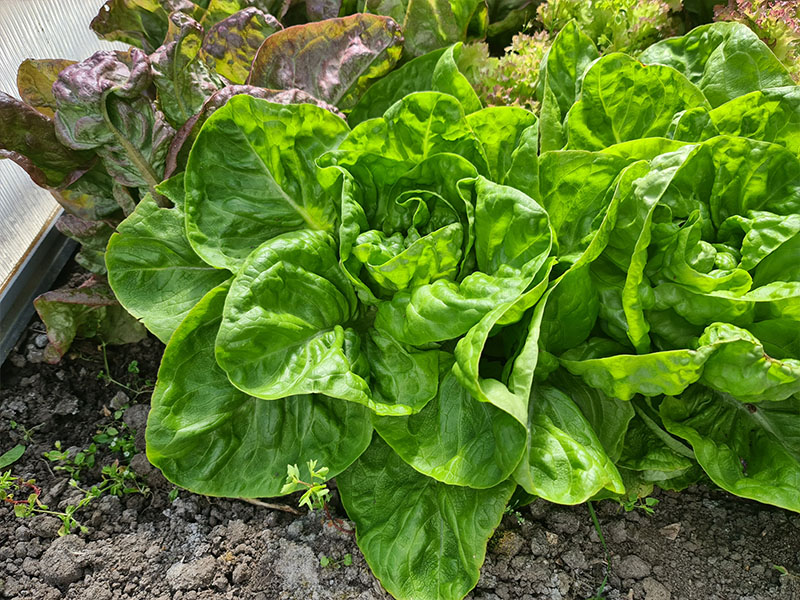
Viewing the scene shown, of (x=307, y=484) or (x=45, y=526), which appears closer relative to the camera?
(x=307, y=484)

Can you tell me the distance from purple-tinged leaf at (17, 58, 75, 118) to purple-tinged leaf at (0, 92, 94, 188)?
22 cm

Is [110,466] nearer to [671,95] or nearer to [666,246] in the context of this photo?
[666,246]

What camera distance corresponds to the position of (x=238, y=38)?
2109 millimetres

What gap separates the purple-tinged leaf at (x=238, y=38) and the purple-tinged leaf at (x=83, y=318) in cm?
84

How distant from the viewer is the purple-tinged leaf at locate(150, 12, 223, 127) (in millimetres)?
1877

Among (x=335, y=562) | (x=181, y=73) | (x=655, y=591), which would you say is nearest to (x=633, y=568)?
(x=655, y=591)

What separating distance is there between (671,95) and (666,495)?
1.16 meters

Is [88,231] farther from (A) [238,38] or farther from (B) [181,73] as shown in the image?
(A) [238,38]

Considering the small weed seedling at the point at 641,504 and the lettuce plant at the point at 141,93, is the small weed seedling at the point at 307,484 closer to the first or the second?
the small weed seedling at the point at 641,504

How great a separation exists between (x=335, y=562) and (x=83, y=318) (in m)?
1.20

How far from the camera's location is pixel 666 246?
5.07 ft

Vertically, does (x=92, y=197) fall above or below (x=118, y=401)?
above

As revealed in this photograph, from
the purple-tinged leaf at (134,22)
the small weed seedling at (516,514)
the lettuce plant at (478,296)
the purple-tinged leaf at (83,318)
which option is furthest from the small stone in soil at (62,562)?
the purple-tinged leaf at (134,22)

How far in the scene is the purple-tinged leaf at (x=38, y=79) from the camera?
210cm
